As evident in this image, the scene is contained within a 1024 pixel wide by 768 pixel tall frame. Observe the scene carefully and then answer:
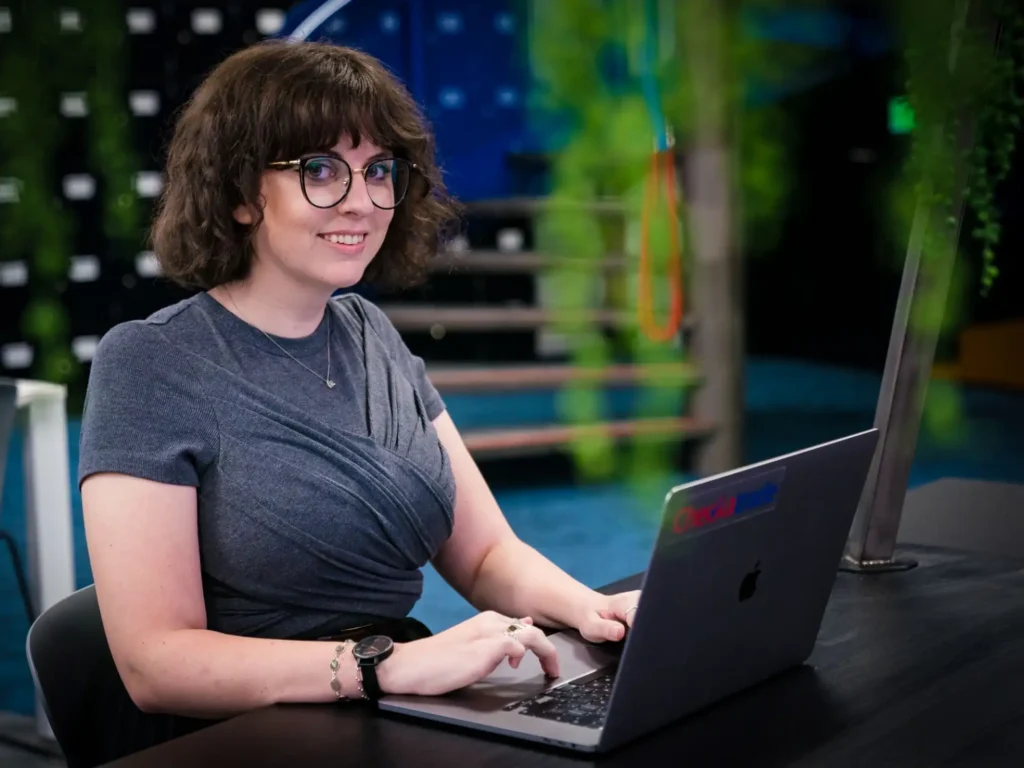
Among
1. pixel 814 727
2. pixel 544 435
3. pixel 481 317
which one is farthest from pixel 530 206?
pixel 814 727

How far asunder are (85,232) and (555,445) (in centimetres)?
312

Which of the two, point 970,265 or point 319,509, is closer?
point 319,509

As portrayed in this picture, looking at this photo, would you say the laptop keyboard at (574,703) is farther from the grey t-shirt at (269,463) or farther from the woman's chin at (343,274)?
the woman's chin at (343,274)

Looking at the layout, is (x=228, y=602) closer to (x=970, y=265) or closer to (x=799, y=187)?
(x=970, y=265)

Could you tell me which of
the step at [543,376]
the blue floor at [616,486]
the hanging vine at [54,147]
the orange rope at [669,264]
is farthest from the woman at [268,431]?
the hanging vine at [54,147]

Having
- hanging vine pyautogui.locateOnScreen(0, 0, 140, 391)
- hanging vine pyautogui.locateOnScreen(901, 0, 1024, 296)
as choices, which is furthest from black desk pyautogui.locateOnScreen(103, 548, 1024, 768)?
hanging vine pyautogui.locateOnScreen(0, 0, 140, 391)

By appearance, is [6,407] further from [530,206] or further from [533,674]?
[530,206]

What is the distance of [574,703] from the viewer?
1.08 m

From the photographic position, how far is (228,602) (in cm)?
137

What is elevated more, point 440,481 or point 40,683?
point 440,481

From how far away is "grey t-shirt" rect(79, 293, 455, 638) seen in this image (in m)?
1.31

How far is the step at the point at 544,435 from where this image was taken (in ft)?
16.4

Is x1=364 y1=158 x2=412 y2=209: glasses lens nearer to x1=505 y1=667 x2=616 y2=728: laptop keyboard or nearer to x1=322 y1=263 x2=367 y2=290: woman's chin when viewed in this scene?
x1=322 y1=263 x2=367 y2=290: woman's chin

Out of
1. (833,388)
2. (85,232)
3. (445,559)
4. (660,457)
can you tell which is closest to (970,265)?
(833,388)
